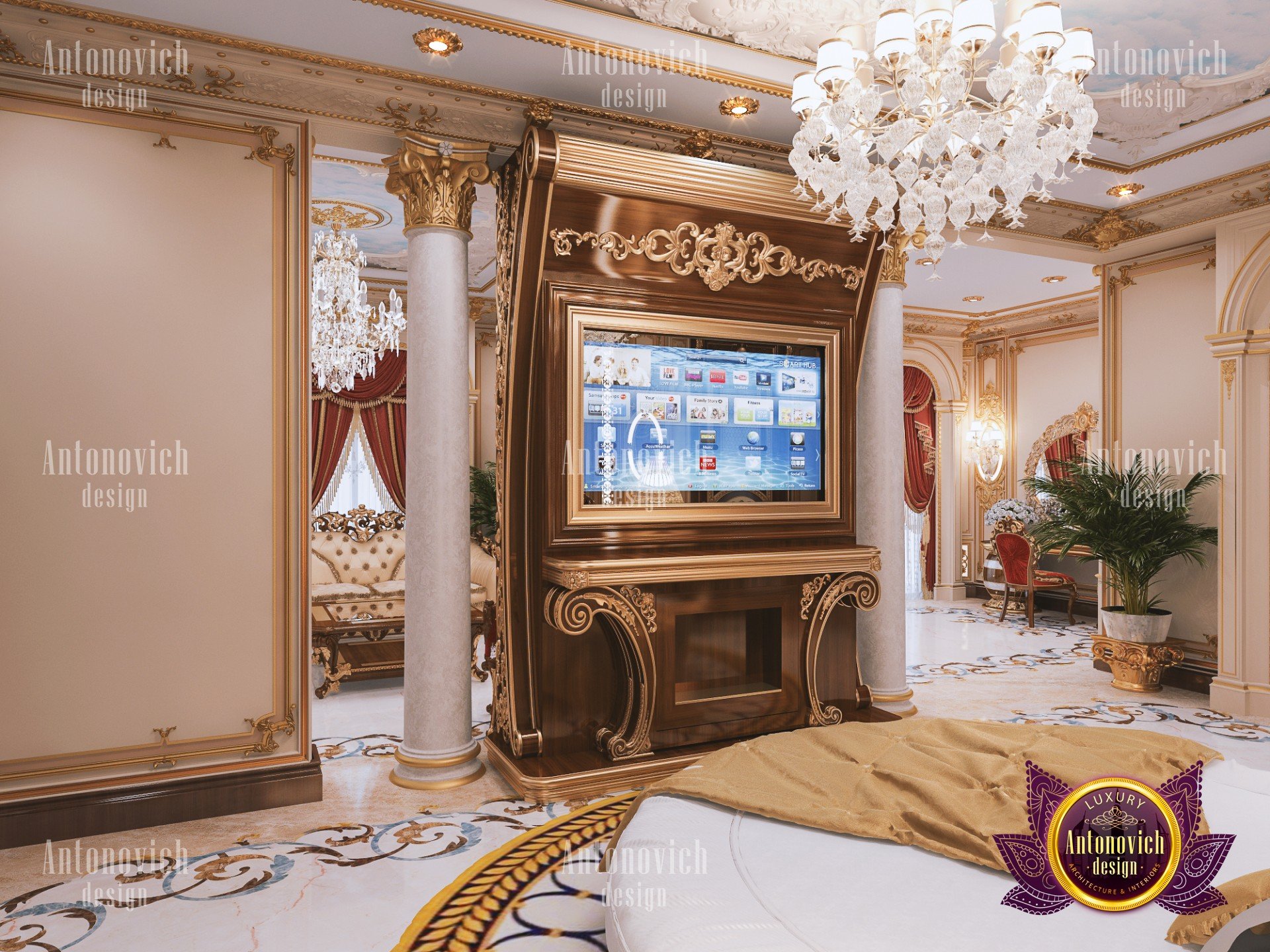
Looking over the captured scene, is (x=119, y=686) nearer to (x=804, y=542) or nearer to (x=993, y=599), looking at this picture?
(x=804, y=542)

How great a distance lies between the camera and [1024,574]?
8.09 metres

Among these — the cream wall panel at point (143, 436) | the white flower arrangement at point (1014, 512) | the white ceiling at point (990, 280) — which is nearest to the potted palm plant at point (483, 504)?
the cream wall panel at point (143, 436)

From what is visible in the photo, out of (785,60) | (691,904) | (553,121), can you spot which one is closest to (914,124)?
(785,60)

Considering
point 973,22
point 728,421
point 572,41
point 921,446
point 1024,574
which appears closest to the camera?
point 973,22

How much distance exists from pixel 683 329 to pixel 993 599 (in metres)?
7.01

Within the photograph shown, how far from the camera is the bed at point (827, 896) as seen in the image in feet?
4.42

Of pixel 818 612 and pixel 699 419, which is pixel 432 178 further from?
pixel 818 612

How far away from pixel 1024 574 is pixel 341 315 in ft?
23.1

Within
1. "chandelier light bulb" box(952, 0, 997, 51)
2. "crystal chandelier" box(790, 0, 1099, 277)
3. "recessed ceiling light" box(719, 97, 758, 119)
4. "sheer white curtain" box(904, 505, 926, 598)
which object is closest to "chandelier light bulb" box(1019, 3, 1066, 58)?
"crystal chandelier" box(790, 0, 1099, 277)

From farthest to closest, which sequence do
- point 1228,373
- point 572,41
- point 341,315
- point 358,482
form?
point 358,482 < point 341,315 < point 1228,373 < point 572,41

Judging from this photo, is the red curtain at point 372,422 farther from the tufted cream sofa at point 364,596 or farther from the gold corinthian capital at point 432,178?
the gold corinthian capital at point 432,178

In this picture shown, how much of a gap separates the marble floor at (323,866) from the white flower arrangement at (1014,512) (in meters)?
4.38

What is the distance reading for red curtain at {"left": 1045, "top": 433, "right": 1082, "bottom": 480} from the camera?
8.70 metres

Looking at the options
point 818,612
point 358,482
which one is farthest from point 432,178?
point 358,482
